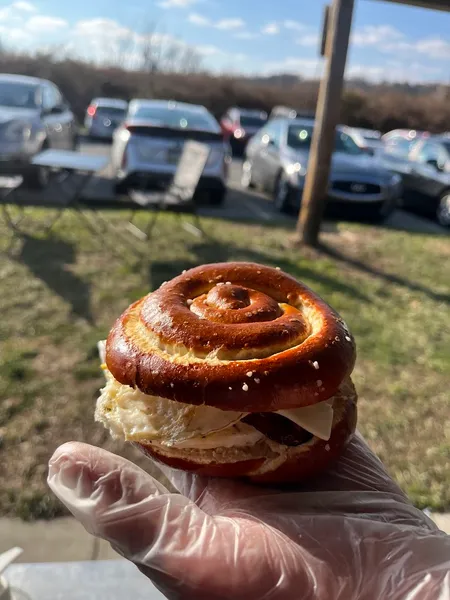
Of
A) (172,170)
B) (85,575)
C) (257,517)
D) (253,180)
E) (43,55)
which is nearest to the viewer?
(257,517)

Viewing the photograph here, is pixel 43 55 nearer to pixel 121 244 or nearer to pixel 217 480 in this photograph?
pixel 121 244

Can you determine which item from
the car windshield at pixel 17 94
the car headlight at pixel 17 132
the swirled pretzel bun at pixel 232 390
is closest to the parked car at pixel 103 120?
the car windshield at pixel 17 94

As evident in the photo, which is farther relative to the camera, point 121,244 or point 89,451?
point 121,244

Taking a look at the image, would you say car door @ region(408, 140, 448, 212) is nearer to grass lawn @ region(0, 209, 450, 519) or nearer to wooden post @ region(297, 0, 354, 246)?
grass lawn @ region(0, 209, 450, 519)

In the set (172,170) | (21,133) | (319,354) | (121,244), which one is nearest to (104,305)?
(121,244)

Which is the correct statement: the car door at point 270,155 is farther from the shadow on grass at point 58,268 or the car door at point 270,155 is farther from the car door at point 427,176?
the shadow on grass at point 58,268

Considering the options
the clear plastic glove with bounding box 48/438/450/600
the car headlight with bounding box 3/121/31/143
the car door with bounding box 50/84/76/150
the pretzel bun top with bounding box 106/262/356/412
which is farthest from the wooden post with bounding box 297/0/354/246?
the car door with bounding box 50/84/76/150
